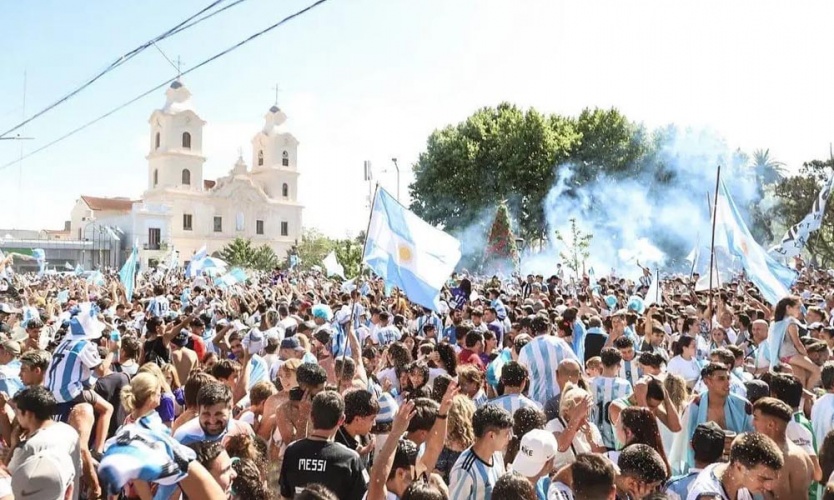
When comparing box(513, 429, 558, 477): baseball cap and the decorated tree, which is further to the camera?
the decorated tree

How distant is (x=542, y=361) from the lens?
23.0 feet

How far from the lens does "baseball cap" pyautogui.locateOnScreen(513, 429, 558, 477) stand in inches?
156

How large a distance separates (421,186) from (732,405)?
43.1 meters

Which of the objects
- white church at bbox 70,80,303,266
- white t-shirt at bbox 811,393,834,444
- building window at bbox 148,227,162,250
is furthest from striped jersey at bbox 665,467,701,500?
building window at bbox 148,227,162,250

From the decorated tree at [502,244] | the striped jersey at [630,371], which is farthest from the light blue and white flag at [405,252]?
the decorated tree at [502,244]

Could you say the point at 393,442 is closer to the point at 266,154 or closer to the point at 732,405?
the point at 732,405

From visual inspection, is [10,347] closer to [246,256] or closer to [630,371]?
[630,371]

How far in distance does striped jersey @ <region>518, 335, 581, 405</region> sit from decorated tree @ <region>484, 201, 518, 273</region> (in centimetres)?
3546

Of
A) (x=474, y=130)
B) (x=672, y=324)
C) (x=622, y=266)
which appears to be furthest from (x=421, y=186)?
(x=672, y=324)

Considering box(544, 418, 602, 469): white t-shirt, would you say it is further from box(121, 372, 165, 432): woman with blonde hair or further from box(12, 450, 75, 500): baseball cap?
box(12, 450, 75, 500): baseball cap

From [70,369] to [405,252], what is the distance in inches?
140

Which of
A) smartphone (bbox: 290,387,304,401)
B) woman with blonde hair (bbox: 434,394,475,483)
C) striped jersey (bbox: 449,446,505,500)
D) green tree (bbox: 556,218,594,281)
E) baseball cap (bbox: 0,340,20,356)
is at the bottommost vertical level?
striped jersey (bbox: 449,446,505,500)

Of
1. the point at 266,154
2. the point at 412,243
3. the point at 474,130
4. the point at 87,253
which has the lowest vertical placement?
the point at 412,243

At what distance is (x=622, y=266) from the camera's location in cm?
4762
